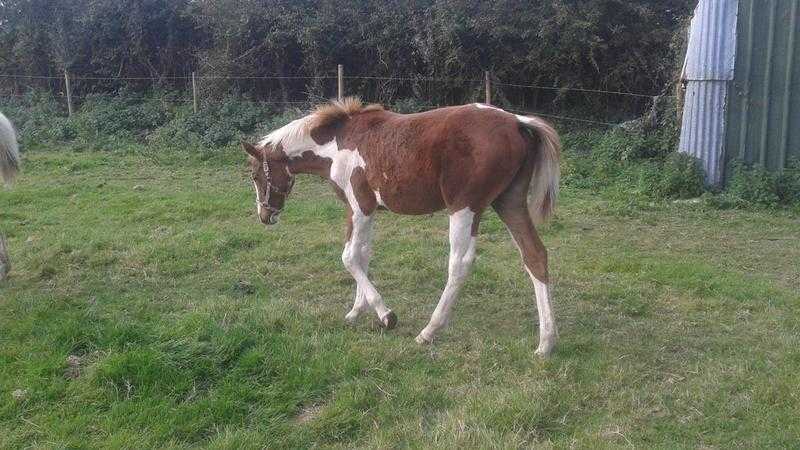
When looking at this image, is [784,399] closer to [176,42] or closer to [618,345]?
[618,345]

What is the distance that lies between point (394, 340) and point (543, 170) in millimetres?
1491

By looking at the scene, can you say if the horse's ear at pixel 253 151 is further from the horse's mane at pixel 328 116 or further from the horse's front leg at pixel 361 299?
the horse's front leg at pixel 361 299

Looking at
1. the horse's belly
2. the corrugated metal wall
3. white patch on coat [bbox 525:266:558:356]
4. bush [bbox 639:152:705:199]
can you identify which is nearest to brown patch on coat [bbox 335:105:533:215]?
the horse's belly

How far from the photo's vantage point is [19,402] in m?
Result: 4.02

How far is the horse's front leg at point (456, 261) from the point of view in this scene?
4.84 meters

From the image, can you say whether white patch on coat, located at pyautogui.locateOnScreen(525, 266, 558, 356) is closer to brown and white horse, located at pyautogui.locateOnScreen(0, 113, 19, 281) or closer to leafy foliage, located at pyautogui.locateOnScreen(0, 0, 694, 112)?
brown and white horse, located at pyautogui.locateOnScreen(0, 113, 19, 281)

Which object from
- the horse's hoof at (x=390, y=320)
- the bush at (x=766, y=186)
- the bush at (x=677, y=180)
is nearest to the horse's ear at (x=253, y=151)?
the horse's hoof at (x=390, y=320)

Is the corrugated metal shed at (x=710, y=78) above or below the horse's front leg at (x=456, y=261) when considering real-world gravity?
above

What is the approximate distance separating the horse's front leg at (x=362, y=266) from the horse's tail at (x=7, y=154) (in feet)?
11.7

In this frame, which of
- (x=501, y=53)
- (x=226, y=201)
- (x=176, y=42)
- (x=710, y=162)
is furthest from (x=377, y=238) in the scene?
(x=176, y=42)

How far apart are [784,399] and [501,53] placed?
11.5m

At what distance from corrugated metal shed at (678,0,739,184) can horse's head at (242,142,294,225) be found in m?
6.57

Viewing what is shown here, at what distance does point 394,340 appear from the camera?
16.2ft

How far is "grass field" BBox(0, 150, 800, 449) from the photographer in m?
3.77
